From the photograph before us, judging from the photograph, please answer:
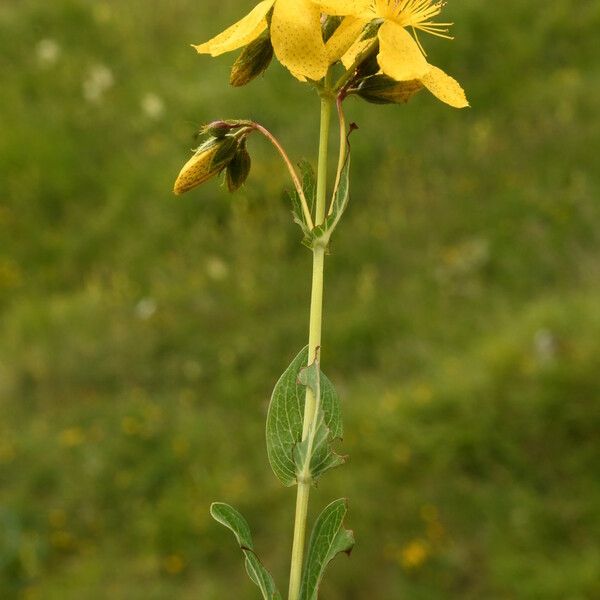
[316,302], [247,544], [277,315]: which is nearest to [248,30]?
[316,302]

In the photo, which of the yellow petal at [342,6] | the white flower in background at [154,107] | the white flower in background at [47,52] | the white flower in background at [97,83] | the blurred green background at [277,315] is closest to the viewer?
the yellow petal at [342,6]

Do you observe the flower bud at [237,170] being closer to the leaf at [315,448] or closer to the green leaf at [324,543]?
the leaf at [315,448]

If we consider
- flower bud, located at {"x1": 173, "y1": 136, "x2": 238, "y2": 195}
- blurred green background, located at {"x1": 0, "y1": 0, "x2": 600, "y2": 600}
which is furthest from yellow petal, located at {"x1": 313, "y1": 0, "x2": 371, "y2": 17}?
blurred green background, located at {"x1": 0, "y1": 0, "x2": 600, "y2": 600}

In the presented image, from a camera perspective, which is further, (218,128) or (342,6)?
(218,128)

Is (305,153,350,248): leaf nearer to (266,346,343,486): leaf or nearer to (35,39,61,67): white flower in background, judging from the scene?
(266,346,343,486): leaf

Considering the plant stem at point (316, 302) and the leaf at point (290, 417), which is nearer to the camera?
the plant stem at point (316, 302)

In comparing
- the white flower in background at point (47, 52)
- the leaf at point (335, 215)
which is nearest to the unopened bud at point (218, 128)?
the leaf at point (335, 215)

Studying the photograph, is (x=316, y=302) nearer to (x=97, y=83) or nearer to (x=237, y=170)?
(x=237, y=170)

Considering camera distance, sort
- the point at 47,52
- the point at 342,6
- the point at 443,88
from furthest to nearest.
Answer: the point at 47,52 → the point at 443,88 → the point at 342,6
